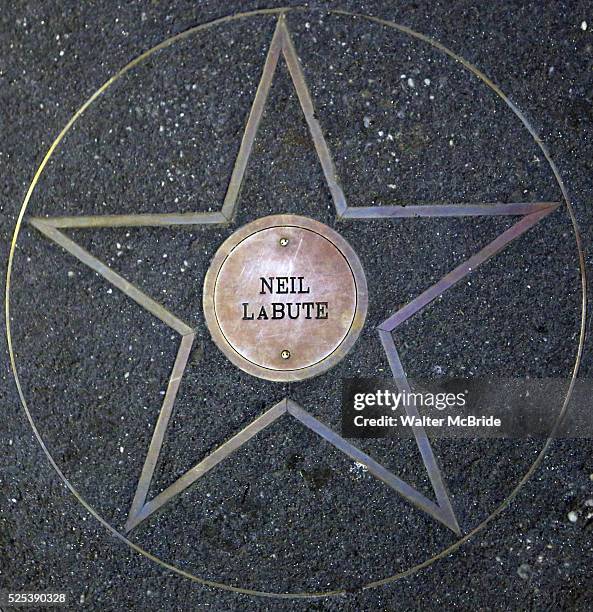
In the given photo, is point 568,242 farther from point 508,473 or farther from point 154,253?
point 154,253

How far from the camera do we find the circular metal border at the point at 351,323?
1821 millimetres

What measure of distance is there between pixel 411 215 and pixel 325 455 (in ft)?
2.71

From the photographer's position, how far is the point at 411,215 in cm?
182

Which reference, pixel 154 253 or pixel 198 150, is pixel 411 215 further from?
pixel 154 253

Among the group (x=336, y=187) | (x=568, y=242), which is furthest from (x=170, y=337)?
(x=568, y=242)

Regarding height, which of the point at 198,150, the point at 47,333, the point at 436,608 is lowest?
the point at 436,608

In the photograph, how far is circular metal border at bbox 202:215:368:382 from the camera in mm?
1821

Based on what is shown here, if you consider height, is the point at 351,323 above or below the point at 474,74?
below

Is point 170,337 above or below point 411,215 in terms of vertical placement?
below

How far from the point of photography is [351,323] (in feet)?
5.98

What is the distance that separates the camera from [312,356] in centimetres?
183

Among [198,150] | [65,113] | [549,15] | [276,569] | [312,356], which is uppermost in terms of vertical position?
[549,15]

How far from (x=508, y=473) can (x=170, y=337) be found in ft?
3.87

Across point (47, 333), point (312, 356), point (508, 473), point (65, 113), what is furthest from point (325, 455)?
point (65, 113)
